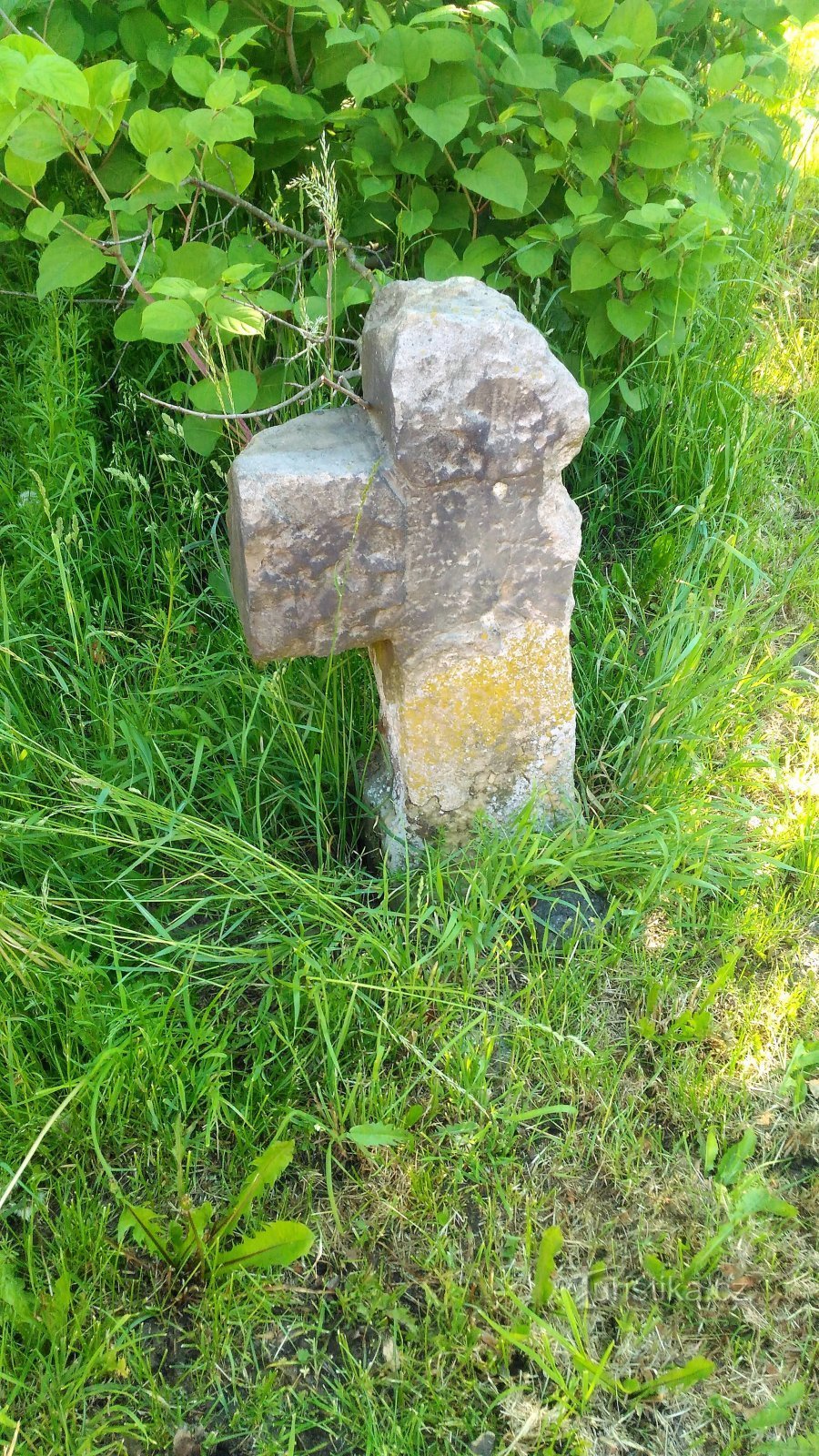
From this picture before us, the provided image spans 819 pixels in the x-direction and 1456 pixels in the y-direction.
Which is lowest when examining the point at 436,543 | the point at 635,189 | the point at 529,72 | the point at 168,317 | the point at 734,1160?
the point at 734,1160

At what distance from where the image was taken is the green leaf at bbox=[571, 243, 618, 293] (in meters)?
2.49

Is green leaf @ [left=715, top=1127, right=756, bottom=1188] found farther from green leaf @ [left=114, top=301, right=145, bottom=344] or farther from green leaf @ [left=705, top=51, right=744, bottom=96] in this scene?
green leaf @ [left=705, top=51, right=744, bottom=96]

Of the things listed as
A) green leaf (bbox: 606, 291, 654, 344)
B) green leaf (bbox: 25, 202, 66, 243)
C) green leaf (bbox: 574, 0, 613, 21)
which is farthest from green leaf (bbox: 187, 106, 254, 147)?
green leaf (bbox: 606, 291, 654, 344)

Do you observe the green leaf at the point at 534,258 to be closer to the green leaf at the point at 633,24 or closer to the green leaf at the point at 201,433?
the green leaf at the point at 633,24

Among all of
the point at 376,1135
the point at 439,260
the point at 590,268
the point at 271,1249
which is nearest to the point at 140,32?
the point at 439,260

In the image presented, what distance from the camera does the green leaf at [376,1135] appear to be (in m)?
1.80

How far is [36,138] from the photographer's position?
2.03m

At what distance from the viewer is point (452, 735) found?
2166mm

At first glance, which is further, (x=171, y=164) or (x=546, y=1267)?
(x=171, y=164)

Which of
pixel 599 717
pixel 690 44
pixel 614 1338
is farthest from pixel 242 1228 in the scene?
pixel 690 44

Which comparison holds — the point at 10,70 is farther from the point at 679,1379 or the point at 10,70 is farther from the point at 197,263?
the point at 679,1379

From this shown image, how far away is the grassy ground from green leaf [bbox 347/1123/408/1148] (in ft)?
0.04

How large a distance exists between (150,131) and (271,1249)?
1910mm

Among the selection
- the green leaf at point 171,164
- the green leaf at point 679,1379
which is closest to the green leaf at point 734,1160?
the green leaf at point 679,1379
